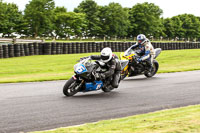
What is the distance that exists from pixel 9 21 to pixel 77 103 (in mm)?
74436

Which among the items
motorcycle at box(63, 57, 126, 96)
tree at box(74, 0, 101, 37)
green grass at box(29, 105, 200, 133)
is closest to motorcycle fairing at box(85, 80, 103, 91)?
motorcycle at box(63, 57, 126, 96)

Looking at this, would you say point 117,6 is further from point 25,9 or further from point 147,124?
point 147,124

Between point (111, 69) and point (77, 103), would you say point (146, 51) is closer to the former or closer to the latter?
point (111, 69)

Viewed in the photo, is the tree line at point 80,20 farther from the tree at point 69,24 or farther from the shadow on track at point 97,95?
the shadow on track at point 97,95

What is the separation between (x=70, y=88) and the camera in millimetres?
8812

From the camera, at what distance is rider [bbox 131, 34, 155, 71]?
1331 centimetres

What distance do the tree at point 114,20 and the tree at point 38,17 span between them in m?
17.4

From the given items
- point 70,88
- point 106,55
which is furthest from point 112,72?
point 70,88

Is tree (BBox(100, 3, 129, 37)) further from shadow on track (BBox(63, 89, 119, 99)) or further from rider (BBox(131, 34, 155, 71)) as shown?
shadow on track (BBox(63, 89, 119, 99))

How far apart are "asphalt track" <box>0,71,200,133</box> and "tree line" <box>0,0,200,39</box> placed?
65.2 meters

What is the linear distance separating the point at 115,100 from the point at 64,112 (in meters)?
2.06

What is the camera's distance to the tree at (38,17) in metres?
77.4

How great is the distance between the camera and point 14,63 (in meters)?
20.5

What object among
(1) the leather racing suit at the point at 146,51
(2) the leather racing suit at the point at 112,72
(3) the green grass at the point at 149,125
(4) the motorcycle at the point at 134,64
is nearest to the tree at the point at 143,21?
(1) the leather racing suit at the point at 146,51
